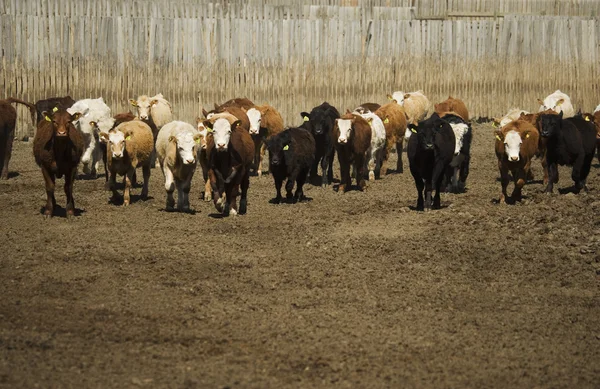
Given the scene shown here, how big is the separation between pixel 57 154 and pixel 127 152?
160cm

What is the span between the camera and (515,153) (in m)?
17.3

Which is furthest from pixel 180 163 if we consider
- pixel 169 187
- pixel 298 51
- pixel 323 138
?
pixel 298 51

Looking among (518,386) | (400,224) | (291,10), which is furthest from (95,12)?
(518,386)

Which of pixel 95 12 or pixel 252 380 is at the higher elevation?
pixel 95 12

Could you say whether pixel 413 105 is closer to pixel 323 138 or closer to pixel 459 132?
pixel 323 138

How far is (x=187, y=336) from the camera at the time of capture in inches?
393

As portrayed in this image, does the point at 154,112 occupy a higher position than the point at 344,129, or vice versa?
the point at 154,112

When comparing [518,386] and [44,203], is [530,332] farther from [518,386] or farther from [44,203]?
[44,203]

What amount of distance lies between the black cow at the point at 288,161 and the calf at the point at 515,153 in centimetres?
314

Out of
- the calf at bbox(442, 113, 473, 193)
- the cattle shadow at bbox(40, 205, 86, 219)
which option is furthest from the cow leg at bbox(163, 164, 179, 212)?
the calf at bbox(442, 113, 473, 193)

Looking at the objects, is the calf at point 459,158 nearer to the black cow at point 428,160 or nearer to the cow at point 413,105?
the black cow at point 428,160

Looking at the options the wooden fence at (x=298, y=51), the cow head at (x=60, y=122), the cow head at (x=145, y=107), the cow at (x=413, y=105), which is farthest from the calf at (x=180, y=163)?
the cow at (x=413, y=105)

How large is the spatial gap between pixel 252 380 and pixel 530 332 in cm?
304

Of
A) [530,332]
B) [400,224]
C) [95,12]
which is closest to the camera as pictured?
[530,332]
